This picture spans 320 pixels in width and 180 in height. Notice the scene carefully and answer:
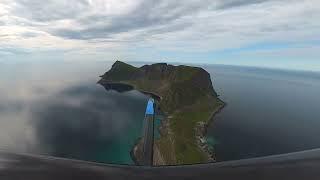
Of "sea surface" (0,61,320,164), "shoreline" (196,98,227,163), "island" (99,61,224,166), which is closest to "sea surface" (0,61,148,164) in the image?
"sea surface" (0,61,320,164)

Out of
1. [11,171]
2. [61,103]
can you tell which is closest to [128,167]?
[11,171]

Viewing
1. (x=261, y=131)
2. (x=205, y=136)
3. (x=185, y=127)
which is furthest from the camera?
(x=185, y=127)

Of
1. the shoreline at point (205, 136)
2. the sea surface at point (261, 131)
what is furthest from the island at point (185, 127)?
the sea surface at point (261, 131)

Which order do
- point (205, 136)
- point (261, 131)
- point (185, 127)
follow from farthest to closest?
1. point (185, 127)
2. point (261, 131)
3. point (205, 136)

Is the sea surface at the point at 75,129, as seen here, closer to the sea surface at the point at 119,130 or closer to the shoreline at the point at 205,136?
the sea surface at the point at 119,130

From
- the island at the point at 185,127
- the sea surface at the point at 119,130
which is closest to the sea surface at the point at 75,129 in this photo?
the sea surface at the point at 119,130

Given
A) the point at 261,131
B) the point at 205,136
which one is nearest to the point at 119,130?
the point at 205,136

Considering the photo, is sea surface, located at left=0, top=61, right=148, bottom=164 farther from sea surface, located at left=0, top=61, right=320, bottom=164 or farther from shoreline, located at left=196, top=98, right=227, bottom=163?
shoreline, located at left=196, top=98, right=227, bottom=163

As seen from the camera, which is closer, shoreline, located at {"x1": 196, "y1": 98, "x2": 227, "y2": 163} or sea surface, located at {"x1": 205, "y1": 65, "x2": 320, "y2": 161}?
shoreline, located at {"x1": 196, "y1": 98, "x2": 227, "y2": 163}

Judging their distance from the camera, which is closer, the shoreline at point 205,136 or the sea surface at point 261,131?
the shoreline at point 205,136

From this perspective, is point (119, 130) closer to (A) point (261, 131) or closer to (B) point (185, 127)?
(B) point (185, 127)

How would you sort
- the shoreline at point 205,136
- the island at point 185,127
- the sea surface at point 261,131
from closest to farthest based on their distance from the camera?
the island at point 185,127 → the shoreline at point 205,136 → the sea surface at point 261,131

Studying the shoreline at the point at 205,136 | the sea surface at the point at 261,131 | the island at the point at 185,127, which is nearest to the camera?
the island at the point at 185,127

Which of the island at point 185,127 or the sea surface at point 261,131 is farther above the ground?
the island at point 185,127
